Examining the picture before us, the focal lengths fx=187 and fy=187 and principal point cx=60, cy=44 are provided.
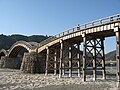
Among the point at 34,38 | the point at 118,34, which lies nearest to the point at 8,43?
the point at 34,38

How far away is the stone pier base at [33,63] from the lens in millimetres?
46000

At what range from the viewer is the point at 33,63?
151 ft

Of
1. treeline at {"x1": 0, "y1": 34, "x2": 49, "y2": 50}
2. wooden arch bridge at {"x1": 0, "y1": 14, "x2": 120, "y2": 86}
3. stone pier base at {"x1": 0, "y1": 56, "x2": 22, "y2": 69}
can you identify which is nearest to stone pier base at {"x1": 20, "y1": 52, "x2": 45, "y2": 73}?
wooden arch bridge at {"x1": 0, "y1": 14, "x2": 120, "y2": 86}

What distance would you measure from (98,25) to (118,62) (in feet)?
23.0

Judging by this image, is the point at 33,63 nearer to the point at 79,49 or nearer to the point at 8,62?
the point at 79,49

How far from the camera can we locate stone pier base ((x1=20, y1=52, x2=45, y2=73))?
4600cm

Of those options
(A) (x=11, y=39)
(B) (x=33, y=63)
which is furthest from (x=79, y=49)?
(A) (x=11, y=39)

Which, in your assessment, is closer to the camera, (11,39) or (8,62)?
(8,62)

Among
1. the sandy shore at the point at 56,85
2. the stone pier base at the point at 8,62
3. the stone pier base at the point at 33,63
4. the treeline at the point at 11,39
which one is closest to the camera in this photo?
the sandy shore at the point at 56,85

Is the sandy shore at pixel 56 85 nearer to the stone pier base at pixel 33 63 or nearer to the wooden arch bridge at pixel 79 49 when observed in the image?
the wooden arch bridge at pixel 79 49

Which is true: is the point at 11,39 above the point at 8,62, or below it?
above

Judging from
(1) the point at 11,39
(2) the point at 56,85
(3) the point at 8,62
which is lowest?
(2) the point at 56,85

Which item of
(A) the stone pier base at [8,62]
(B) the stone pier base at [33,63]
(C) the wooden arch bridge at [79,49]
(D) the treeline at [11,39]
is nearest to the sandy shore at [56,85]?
(C) the wooden arch bridge at [79,49]

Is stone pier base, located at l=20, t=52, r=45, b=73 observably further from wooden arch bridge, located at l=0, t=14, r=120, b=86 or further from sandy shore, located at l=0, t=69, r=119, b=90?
sandy shore, located at l=0, t=69, r=119, b=90
